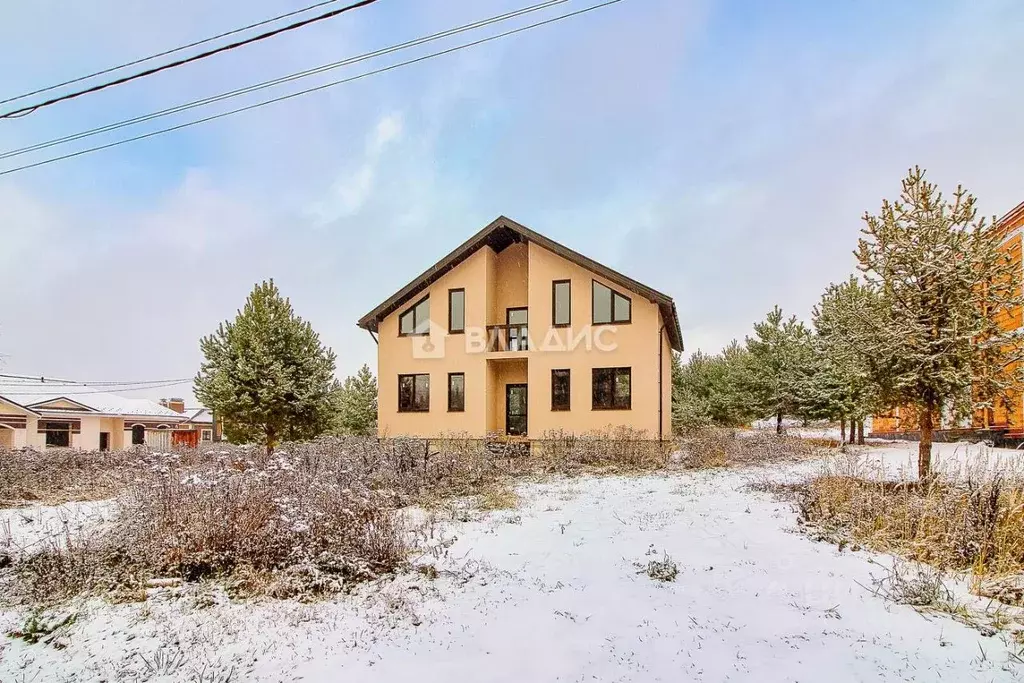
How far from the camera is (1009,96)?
30.2 ft

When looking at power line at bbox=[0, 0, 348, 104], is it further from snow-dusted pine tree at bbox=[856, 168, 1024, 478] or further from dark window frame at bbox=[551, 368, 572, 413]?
dark window frame at bbox=[551, 368, 572, 413]

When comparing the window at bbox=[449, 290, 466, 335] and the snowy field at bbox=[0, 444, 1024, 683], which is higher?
the window at bbox=[449, 290, 466, 335]

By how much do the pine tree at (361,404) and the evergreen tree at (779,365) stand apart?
58.1 ft

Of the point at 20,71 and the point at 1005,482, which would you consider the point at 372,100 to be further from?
the point at 1005,482

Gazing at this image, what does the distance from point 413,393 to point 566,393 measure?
5.38 meters

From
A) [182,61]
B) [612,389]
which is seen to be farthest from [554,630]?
[612,389]

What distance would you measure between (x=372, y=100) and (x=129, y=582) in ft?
31.1

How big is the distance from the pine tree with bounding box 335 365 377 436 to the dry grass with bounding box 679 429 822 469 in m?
14.7

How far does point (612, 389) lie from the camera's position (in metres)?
18.6

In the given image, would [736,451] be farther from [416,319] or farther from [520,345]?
[416,319]

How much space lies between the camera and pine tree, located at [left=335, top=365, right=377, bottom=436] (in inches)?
1057

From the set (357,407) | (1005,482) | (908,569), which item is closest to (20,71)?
(908,569)

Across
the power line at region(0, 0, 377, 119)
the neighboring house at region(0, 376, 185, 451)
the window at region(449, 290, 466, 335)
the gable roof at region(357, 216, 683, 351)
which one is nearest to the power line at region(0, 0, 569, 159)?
the power line at region(0, 0, 377, 119)

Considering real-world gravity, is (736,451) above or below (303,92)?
below
